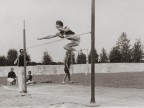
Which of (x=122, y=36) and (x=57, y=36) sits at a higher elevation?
(x=122, y=36)

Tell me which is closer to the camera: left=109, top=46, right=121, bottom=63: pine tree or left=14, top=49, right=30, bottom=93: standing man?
left=14, top=49, right=30, bottom=93: standing man

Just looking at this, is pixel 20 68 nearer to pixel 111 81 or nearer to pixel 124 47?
pixel 111 81

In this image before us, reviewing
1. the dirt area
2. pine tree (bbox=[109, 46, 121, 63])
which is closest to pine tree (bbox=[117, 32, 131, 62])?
pine tree (bbox=[109, 46, 121, 63])

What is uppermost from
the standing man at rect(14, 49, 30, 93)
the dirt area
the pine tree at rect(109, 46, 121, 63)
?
the pine tree at rect(109, 46, 121, 63)

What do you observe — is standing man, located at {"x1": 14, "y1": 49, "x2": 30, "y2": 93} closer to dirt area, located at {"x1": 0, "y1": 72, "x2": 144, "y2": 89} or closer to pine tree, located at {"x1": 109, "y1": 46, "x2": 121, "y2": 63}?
dirt area, located at {"x1": 0, "y1": 72, "x2": 144, "y2": 89}

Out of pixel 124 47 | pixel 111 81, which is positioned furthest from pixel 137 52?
pixel 111 81

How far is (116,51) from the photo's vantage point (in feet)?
347

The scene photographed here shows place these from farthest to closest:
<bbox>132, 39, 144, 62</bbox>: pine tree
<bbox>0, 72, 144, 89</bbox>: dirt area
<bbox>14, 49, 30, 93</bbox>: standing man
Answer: <bbox>132, 39, 144, 62</bbox>: pine tree, <bbox>0, 72, 144, 89</bbox>: dirt area, <bbox>14, 49, 30, 93</bbox>: standing man

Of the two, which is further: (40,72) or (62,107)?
(40,72)

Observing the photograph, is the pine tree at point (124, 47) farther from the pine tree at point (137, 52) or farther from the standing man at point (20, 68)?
the standing man at point (20, 68)

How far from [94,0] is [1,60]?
333 feet

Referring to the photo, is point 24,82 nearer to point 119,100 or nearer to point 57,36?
point 57,36

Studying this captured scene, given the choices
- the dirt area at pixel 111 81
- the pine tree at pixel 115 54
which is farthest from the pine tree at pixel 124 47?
the dirt area at pixel 111 81

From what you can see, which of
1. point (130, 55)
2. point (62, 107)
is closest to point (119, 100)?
point (62, 107)
